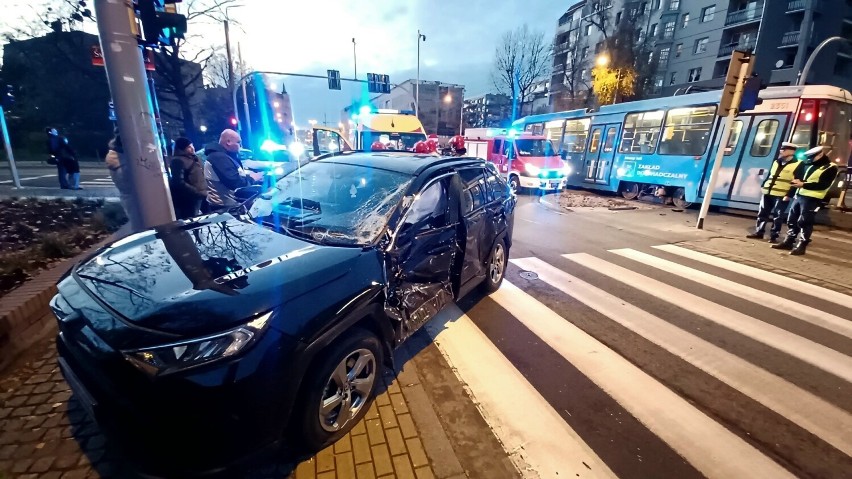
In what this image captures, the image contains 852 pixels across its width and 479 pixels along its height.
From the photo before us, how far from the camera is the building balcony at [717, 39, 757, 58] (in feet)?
109

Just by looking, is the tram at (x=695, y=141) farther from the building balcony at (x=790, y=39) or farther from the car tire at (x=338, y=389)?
the building balcony at (x=790, y=39)

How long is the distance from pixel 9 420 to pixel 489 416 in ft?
10.6

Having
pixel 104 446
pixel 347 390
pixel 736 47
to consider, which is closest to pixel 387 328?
pixel 347 390

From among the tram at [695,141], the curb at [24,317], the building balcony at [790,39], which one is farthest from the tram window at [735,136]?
the building balcony at [790,39]

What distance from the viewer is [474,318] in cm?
409

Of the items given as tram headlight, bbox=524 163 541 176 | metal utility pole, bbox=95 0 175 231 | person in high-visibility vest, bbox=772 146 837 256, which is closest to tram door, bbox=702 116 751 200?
person in high-visibility vest, bbox=772 146 837 256

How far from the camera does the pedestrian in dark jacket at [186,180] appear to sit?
523 centimetres

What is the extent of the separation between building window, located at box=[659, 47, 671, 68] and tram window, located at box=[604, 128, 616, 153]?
1341 inches

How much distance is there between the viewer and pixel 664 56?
129 ft

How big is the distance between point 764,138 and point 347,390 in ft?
44.8

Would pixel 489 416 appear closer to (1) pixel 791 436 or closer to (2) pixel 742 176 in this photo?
(1) pixel 791 436

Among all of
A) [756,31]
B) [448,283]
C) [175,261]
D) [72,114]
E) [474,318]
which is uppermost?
[756,31]

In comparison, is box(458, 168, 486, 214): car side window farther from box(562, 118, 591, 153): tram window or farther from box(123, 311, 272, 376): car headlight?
box(562, 118, 591, 153): tram window

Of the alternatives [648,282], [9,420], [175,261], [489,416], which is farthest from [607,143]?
[9,420]
